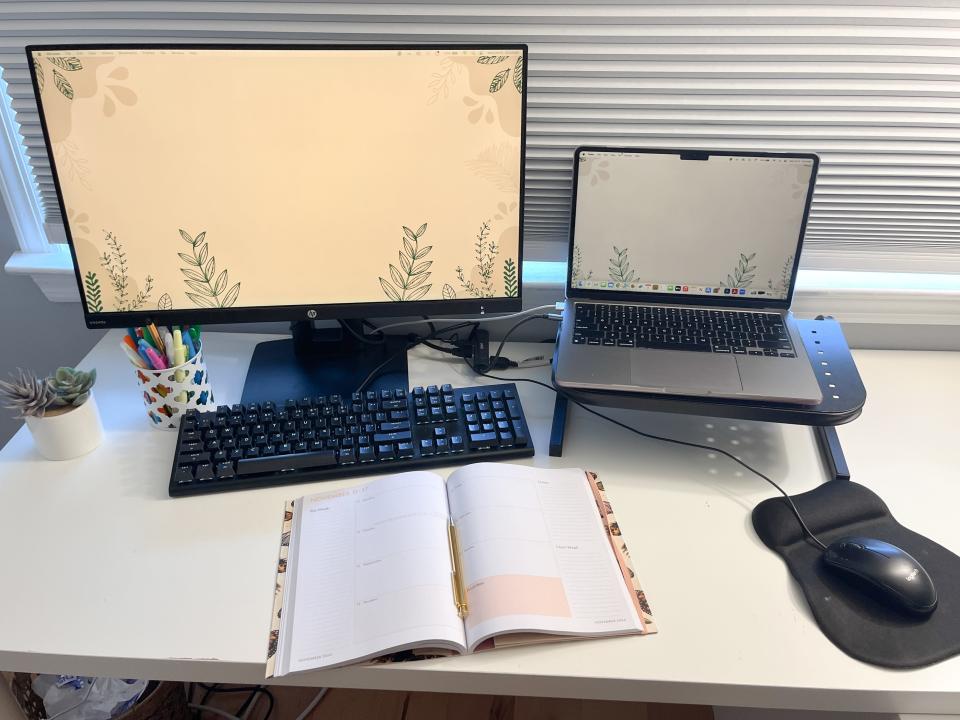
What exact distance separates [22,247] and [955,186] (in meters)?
1.58

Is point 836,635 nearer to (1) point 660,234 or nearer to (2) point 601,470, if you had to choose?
(2) point 601,470

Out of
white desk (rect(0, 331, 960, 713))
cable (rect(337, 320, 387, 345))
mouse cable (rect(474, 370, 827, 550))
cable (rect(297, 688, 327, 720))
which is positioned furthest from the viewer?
cable (rect(297, 688, 327, 720))

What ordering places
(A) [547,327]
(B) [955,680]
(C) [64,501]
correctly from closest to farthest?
1. (B) [955,680]
2. (C) [64,501]
3. (A) [547,327]

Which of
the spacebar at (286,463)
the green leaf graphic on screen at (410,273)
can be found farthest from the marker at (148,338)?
the green leaf graphic on screen at (410,273)

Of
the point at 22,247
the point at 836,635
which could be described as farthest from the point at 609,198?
the point at 22,247

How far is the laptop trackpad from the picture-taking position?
92cm

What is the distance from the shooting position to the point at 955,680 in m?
0.68

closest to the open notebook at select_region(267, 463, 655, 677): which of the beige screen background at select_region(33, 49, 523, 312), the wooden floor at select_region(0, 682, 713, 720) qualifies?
the beige screen background at select_region(33, 49, 523, 312)

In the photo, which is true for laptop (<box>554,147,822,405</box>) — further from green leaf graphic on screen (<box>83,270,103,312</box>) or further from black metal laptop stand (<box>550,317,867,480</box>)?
green leaf graphic on screen (<box>83,270,103,312</box>)

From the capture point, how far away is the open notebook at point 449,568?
0.69 m

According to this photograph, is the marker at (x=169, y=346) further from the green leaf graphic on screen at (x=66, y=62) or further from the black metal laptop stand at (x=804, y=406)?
the black metal laptop stand at (x=804, y=406)

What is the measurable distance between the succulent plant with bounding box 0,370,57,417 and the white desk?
86 millimetres

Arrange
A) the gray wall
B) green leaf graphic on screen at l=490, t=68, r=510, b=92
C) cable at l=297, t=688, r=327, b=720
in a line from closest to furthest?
green leaf graphic on screen at l=490, t=68, r=510, b=92 < the gray wall < cable at l=297, t=688, r=327, b=720

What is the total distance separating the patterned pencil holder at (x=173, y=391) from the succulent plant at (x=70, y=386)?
0.07 metres
